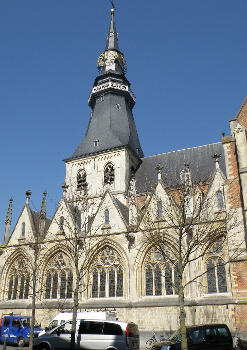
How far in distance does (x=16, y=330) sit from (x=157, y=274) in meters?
8.47

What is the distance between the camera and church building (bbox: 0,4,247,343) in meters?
18.4

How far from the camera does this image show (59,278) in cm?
2383

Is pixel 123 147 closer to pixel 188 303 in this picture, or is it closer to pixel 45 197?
pixel 45 197

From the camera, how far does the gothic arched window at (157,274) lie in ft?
→ 67.9

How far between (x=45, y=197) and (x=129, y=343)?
14.9 m

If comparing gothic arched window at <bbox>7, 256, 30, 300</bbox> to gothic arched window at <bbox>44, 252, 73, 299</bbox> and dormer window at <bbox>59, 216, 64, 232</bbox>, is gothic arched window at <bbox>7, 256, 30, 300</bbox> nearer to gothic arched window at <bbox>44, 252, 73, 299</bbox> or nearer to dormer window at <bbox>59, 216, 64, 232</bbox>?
gothic arched window at <bbox>44, 252, 73, 299</bbox>

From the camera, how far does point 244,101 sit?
20.0 m

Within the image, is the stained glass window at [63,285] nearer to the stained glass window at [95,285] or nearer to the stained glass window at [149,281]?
the stained glass window at [95,285]

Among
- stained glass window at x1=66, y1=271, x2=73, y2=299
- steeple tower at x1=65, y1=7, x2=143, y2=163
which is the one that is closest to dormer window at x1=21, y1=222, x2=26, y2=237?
stained glass window at x1=66, y1=271, x2=73, y2=299

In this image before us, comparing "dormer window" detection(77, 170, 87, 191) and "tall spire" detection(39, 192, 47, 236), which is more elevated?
"dormer window" detection(77, 170, 87, 191)

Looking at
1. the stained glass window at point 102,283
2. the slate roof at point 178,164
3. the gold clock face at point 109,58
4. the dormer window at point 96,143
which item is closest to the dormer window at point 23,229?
the stained glass window at point 102,283

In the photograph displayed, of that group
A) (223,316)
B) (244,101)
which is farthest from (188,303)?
(244,101)

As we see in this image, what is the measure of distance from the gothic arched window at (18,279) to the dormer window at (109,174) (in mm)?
10241

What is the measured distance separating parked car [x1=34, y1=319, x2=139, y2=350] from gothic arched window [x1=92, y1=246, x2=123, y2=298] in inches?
300
